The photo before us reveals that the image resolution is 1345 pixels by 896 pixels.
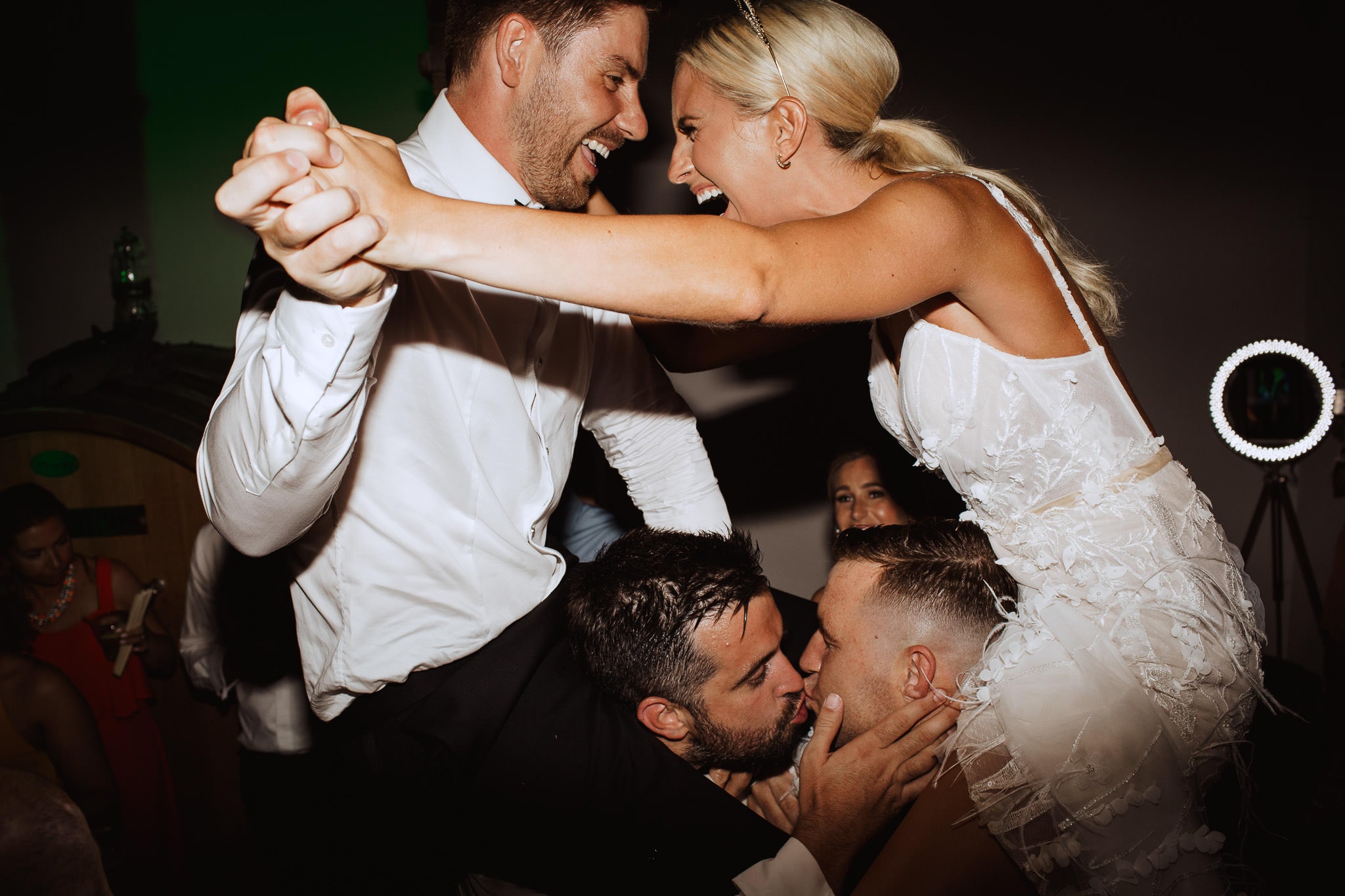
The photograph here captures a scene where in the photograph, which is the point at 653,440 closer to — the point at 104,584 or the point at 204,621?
the point at 204,621

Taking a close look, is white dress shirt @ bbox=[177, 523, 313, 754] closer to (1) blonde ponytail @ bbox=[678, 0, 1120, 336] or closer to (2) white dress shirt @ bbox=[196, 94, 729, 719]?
(2) white dress shirt @ bbox=[196, 94, 729, 719]

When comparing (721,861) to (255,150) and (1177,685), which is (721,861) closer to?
(1177,685)

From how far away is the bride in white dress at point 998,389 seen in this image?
39.1 inches

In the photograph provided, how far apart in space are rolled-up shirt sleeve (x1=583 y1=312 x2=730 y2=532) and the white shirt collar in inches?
21.7

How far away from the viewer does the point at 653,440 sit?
207 centimetres

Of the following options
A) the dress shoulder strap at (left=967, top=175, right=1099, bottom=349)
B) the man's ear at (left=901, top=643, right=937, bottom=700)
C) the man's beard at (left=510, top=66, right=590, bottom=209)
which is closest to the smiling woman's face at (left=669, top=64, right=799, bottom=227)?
the man's beard at (left=510, top=66, right=590, bottom=209)

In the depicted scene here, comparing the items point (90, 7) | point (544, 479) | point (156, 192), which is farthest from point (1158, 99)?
point (90, 7)

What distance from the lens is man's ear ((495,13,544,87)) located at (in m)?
1.55

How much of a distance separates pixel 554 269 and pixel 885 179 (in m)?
0.96

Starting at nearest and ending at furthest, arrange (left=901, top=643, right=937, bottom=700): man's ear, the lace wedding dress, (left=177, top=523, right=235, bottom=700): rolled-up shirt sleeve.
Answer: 1. the lace wedding dress
2. (left=901, top=643, right=937, bottom=700): man's ear
3. (left=177, top=523, right=235, bottom=700): rolled-up shirt sleeve

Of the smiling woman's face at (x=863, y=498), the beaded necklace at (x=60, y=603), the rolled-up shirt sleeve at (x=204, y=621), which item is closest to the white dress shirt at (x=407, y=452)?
the smiling woman's face at (x=863, y=498)

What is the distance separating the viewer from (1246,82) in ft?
13.2

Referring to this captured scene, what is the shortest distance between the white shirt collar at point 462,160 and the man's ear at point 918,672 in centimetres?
119

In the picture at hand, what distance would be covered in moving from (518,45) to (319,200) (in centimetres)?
89
